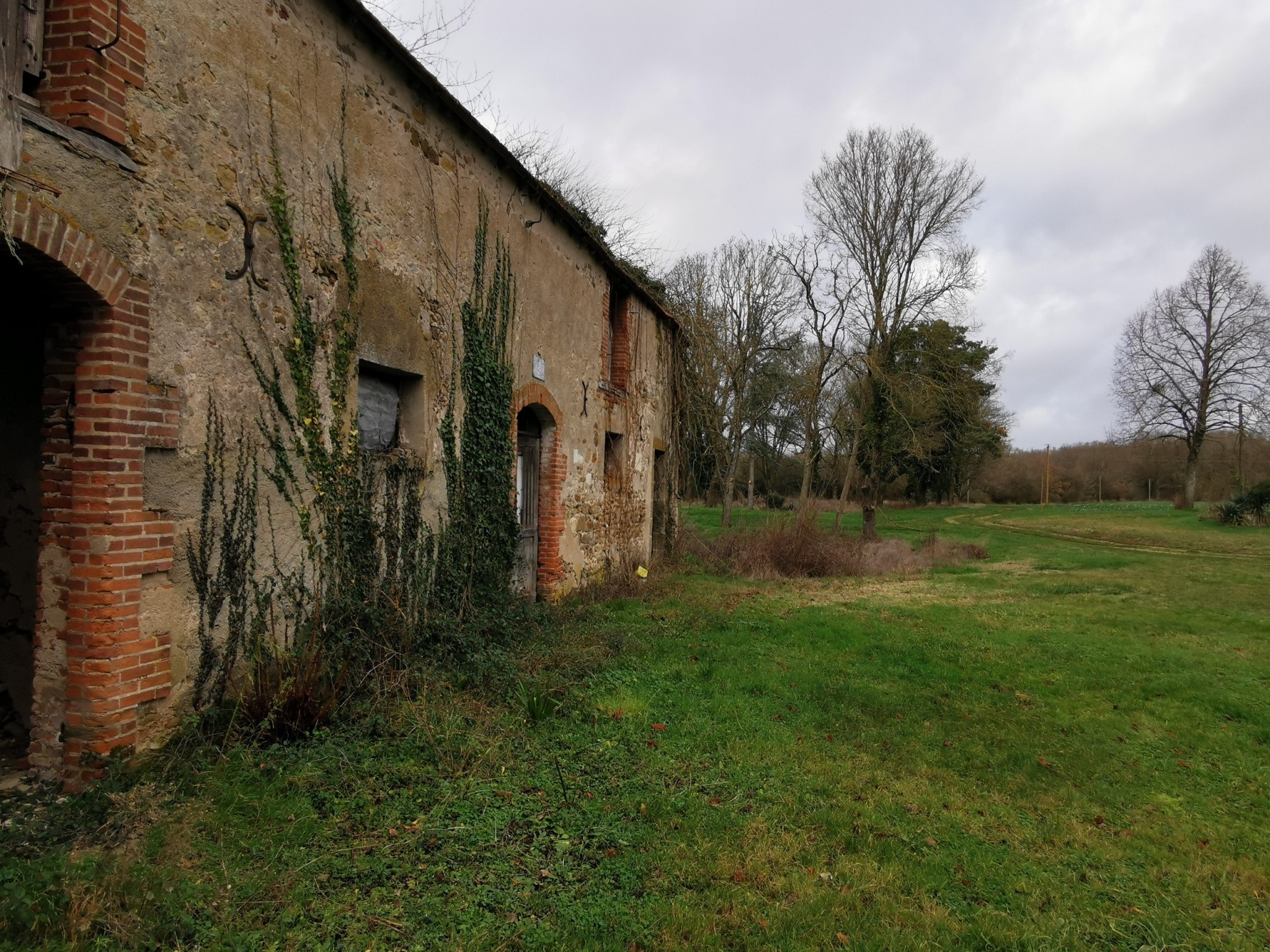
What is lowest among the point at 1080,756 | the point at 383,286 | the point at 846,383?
the point at 1080,756

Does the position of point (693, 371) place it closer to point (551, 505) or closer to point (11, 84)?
point (551, 505)

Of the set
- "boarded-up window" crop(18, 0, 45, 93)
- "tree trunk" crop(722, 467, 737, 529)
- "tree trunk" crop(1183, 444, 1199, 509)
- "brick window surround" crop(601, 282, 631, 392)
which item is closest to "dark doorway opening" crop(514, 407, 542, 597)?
"brick window surround" crop(601, 282, 631, 392)

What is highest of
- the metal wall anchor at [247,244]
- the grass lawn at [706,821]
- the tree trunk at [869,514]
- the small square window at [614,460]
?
the metal wall anchor at [247,244]

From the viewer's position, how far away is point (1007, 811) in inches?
161

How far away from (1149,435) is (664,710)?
3780 centimetres

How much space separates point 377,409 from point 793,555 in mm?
9750

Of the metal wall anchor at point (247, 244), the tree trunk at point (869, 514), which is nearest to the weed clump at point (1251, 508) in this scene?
the tree trunk at point (869, 514)

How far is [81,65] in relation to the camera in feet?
11.0

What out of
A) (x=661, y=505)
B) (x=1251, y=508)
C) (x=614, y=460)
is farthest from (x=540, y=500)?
(x=1251, y=508)

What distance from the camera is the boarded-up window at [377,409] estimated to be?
18.6ft

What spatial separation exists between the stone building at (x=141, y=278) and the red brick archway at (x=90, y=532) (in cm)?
1

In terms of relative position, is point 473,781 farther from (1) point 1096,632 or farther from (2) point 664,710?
(1) point 1096,632

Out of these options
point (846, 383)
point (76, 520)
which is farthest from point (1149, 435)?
point (76, 520)

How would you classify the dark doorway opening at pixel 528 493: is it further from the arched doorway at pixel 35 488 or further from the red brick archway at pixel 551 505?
the arched doorway at pixel 35 488
